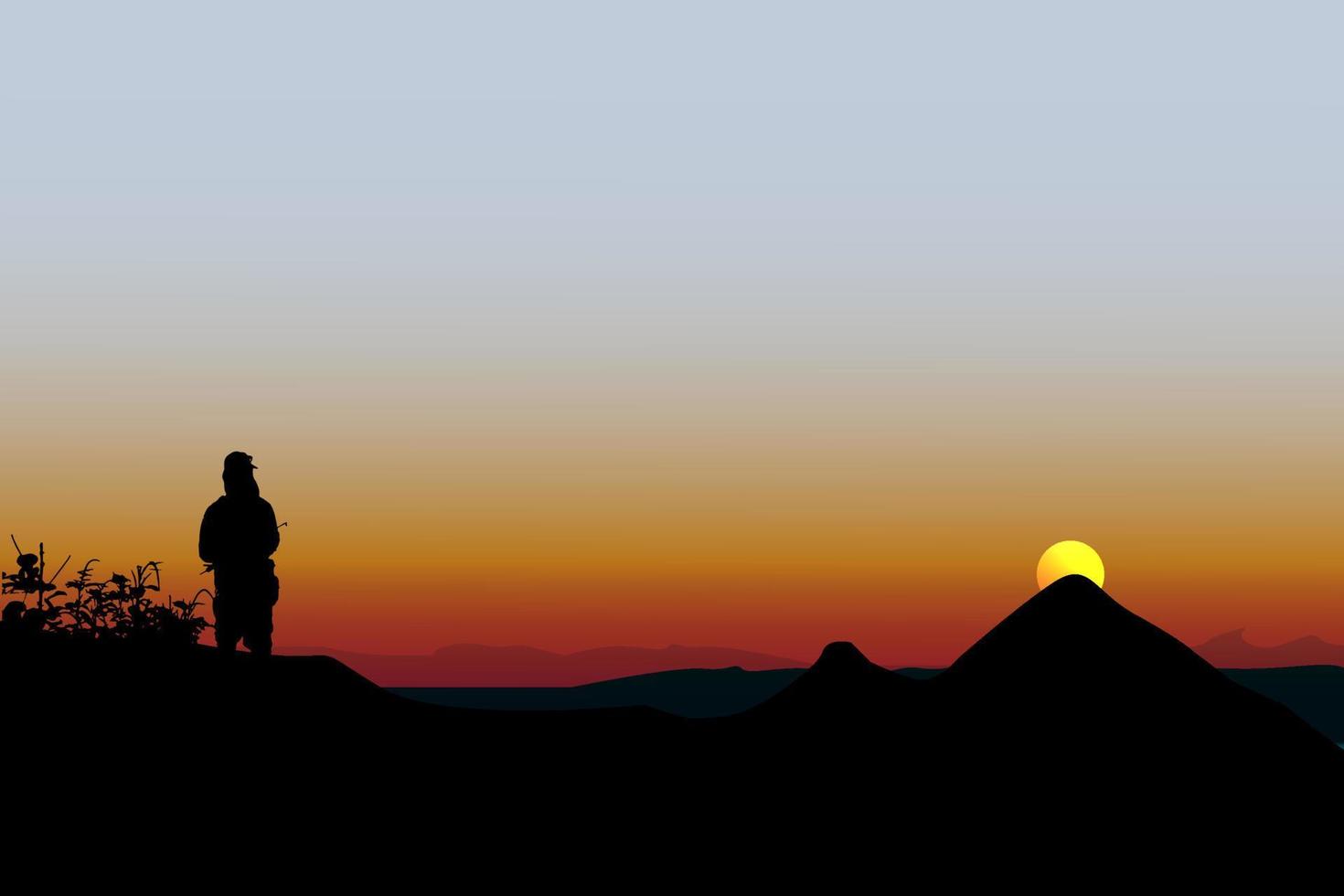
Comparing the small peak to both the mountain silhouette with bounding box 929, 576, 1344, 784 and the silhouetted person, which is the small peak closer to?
the mountain silhouette with bounding box 929, 576, 1344, 784

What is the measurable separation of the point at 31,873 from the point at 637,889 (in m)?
9.76

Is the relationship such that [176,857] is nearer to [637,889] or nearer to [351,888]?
[351,888]

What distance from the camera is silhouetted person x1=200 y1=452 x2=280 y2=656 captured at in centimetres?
2609

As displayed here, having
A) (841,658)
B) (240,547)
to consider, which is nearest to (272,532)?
(240,547)

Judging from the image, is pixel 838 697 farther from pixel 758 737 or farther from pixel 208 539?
pixel 208 539

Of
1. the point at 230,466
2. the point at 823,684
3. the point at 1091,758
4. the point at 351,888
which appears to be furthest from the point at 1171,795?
the point at 230,466

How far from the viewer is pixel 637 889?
2883 centimetres

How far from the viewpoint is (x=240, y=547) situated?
26219mm

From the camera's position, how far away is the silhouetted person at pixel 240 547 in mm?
26094

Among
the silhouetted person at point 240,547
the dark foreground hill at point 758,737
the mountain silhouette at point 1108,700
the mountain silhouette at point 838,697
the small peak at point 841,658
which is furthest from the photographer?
the small peak at point 841,658

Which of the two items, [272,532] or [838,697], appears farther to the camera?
[838,697]

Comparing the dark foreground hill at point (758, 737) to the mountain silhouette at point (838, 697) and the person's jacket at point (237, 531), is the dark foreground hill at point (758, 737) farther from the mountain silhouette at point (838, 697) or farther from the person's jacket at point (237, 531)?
the person's jacket at point (237, 531)

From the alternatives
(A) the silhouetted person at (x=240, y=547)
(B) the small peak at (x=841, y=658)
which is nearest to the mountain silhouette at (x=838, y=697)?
(B) the small peak at (x=841, y=658)

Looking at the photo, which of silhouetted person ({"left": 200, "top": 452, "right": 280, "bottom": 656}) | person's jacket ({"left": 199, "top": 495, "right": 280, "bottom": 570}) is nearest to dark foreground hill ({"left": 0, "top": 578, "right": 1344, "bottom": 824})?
silhouetted person ({"left": 200, "top": 452, "right": 280, "bottom": 656})
